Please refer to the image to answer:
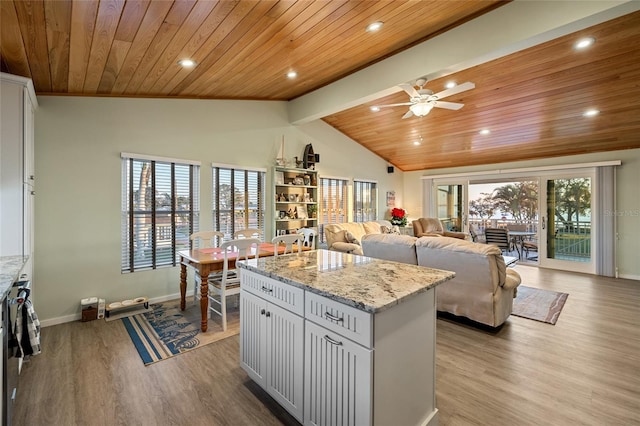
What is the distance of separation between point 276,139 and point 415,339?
4.55 m

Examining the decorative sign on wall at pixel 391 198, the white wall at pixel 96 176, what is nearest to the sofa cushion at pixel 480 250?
the white wall at pixel 96 176

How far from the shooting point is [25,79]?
250 centimetres

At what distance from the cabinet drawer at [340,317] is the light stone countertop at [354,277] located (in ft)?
0.16

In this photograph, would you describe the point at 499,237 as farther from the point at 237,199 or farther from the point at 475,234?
the point at 237,199

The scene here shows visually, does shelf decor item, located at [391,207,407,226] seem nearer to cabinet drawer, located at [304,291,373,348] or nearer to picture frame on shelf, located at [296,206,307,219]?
picture frame on shelf, located at [296,206,307,219]

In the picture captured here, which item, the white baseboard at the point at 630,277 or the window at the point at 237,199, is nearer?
the window at the point at 237,199

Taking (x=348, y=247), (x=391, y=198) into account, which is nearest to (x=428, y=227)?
(x=391, y=198)

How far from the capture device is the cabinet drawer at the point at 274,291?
5.58ft

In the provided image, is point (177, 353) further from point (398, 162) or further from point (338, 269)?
point (398, 162)

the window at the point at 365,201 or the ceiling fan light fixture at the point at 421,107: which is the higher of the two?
the ceiling fan light fixture at the point at 421,107

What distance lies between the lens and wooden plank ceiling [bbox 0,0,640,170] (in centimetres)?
215

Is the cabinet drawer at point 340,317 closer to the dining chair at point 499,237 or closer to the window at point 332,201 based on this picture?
the window at point 332,201

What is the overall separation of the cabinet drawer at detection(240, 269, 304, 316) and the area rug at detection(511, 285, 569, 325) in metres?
3.30

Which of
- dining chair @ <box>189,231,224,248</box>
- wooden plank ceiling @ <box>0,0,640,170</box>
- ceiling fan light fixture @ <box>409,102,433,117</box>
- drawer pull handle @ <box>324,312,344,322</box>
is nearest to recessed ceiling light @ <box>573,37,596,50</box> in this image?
wooden plank ceiling @ <box>0,0,640,170</box>
